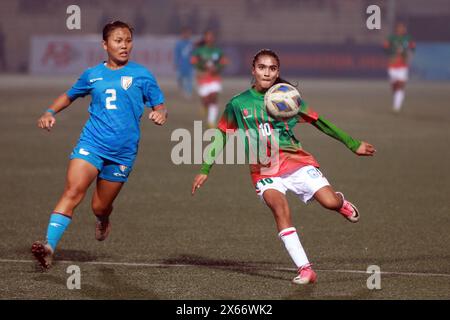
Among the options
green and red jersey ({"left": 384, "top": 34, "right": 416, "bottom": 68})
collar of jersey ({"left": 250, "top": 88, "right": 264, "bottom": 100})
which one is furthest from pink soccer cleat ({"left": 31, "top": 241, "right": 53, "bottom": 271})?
green and red jersey ({"left": 384, "top": 34, "right": 416, "bottom": 68})

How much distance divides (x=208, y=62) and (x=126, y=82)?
16.8 meters

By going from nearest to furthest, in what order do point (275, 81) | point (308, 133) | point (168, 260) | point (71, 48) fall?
point (275, 81)
point (168, 260)
point (308, 133)
point (71, 48)

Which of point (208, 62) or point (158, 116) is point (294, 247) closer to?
point (158, 116)

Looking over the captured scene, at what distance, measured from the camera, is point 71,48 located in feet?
143

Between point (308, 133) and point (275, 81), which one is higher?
point (275, 81)

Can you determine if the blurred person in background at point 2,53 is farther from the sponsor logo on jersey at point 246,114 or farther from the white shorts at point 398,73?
the sponsor logo on jersey at point 246,114

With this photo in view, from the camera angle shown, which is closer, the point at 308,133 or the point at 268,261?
the point at 268,261

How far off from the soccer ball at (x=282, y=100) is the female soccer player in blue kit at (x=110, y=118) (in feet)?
2.94

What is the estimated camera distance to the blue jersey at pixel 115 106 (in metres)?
8.23

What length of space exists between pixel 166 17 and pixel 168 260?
A: 1570 inches

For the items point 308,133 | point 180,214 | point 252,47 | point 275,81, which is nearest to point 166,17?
A: point 252,47

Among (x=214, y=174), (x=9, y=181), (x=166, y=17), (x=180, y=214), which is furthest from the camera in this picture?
(x=166, y=17)

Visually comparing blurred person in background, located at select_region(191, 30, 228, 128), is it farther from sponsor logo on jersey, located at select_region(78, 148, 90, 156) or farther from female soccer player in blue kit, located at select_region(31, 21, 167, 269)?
sponsor logo on jersey, located at select_region(78, 148, 90, 156)

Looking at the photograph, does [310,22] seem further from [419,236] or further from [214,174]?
[419,236]
